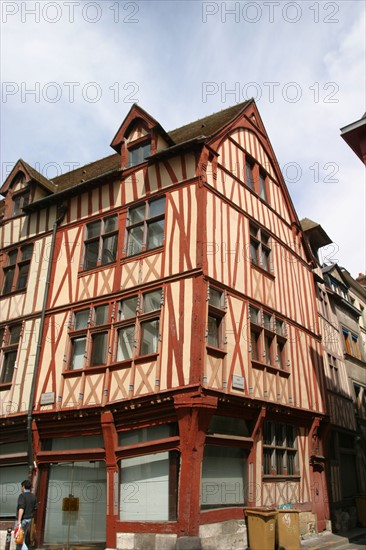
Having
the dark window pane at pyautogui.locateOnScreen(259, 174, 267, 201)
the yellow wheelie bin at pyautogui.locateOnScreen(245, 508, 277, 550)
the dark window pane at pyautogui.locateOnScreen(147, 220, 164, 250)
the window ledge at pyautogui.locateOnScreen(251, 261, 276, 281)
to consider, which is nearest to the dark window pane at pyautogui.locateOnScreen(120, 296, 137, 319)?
the dark window pane at pyautogui.locateOnScreen(147, 220, 164, 250)

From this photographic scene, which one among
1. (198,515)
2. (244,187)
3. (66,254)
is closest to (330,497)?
(198,515)

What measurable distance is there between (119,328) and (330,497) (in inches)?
321

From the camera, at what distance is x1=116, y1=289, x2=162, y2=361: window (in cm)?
1091

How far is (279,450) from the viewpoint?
40.0 feet

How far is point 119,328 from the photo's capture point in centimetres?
1163

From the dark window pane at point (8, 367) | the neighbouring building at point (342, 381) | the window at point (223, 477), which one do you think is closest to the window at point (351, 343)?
the neighbouring building at point (342, 381)

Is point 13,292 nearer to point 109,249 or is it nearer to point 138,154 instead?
point 109,249

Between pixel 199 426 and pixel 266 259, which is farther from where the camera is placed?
pixel 266 259

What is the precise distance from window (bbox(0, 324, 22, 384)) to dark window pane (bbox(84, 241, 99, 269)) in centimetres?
283

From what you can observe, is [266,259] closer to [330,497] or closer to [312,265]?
[312,265]

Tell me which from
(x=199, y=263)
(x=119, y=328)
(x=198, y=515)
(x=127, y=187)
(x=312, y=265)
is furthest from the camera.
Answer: (x=312, y=265)

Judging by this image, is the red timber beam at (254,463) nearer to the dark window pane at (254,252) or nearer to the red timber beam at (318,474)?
the red timber beam at (318,474)

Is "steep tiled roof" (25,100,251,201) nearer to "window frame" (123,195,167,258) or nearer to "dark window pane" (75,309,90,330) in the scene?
"window frame" (123,195,167,258)

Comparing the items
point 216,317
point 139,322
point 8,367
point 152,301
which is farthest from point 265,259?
point 8,367
